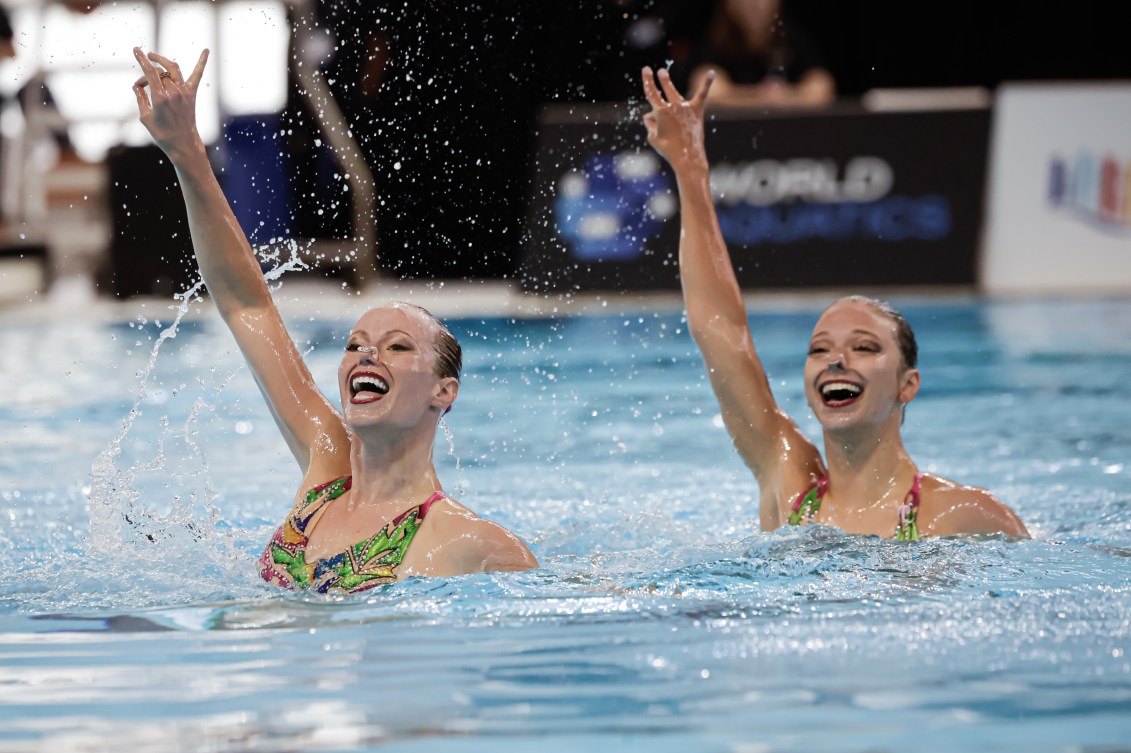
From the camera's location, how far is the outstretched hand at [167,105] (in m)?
3.58

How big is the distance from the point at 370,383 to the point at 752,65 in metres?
7.12

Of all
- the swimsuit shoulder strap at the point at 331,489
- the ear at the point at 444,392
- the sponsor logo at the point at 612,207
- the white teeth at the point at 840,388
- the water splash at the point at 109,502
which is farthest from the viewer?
the sponsor logo at the point at 612,207

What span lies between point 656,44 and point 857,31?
1751mm

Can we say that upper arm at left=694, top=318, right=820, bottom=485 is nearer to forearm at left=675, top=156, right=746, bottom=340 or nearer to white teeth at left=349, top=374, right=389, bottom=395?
forearm at left=675, top=156, right=746, bottom=340

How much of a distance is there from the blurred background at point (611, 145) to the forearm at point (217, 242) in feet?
17.1

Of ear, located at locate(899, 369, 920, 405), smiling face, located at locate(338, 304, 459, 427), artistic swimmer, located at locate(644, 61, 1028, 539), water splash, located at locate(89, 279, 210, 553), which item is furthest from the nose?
ear, located at locate(899, 369, 920, 405)

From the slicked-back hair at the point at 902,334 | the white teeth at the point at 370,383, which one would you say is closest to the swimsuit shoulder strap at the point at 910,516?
the slicked-back hair at the point at 902,334

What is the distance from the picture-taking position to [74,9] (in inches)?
512

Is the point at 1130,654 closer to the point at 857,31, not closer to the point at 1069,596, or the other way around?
the point at 1069,596

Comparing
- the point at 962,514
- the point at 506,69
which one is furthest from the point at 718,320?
the point at 506,69

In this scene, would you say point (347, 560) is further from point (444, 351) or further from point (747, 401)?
point (747, 401)

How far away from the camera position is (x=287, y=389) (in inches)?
143

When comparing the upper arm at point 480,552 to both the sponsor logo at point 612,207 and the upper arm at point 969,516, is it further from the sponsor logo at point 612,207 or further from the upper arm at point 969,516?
the sponsor logo at point 612,207

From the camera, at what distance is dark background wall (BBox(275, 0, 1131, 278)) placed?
31.7 feet
